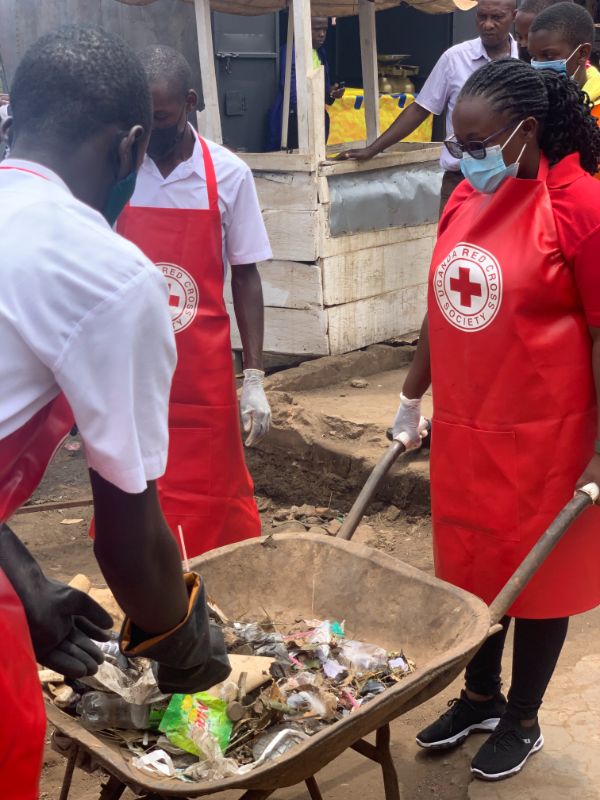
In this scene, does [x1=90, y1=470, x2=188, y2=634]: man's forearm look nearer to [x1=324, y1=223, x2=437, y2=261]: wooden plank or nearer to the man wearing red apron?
the man wearing red apron

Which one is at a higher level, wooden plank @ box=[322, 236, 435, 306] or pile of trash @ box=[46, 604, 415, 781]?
wooden plank @ box=[322, 236, 435, 306]

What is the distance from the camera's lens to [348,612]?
2916 mm

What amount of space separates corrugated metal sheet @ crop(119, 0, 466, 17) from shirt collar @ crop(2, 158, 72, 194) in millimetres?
5801

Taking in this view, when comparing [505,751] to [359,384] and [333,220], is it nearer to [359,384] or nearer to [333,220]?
[359,384]

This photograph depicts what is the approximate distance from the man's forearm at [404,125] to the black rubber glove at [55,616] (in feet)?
16.4

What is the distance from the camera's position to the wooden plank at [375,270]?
661cm

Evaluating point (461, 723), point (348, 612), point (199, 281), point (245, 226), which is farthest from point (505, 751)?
Answer: point (245, 226)

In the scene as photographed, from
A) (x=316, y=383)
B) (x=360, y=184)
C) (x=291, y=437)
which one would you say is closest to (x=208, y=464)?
(x=291, y=437)

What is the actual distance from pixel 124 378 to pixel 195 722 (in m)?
1.24

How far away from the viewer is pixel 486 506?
9.49ft

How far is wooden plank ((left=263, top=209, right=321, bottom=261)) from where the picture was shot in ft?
21.1

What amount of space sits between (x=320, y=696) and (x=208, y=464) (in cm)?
132

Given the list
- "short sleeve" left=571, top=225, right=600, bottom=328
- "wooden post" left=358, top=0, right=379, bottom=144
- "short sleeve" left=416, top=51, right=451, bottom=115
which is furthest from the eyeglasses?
"wooden post" left=358, top=0, right=379, bottom=144

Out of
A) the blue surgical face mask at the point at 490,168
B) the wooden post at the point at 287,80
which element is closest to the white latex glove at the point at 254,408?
the blue surgical face mask at the point at 490,168
